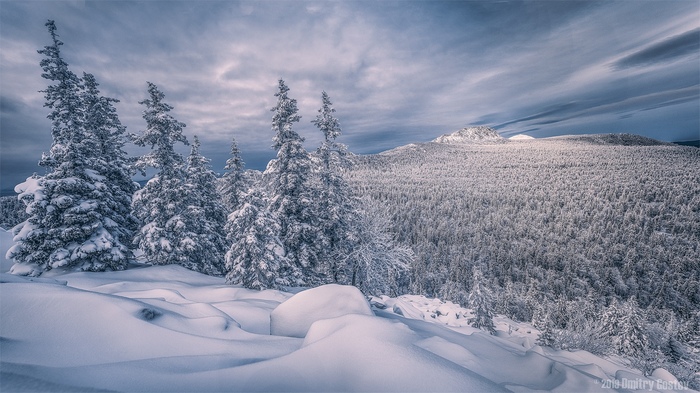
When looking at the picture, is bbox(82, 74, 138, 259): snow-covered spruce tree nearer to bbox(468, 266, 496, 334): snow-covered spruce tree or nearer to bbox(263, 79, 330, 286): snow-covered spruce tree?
bbox(263, 79, 330, 286): snow-covered spruce tree

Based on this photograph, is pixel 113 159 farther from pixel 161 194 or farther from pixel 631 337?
pixel 631 337

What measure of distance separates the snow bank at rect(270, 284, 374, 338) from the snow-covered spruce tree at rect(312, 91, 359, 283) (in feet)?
36.8

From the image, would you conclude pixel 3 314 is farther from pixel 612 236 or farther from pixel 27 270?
pixel 612 236

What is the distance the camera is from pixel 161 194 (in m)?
15.6

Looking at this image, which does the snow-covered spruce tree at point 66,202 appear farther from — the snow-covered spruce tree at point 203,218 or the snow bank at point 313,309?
the snow bank at point 313,309

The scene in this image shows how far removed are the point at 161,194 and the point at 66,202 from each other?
3864 millimetres

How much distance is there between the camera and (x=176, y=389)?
97.1 inches

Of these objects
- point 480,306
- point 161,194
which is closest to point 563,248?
point 480,306

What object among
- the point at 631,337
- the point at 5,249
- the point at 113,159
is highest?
the point at 113,159

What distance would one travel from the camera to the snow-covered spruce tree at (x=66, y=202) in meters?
12.3

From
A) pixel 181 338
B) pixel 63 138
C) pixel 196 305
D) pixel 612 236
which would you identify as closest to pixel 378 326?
pixel 181 338

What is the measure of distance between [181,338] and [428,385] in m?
3.13

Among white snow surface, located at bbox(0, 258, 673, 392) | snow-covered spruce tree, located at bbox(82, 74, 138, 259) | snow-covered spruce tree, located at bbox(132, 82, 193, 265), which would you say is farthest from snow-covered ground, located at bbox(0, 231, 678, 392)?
snow-covered spruce tree, located at bbox(82, 74, 138, 259)

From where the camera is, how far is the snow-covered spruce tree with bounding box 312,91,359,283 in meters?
16.9
